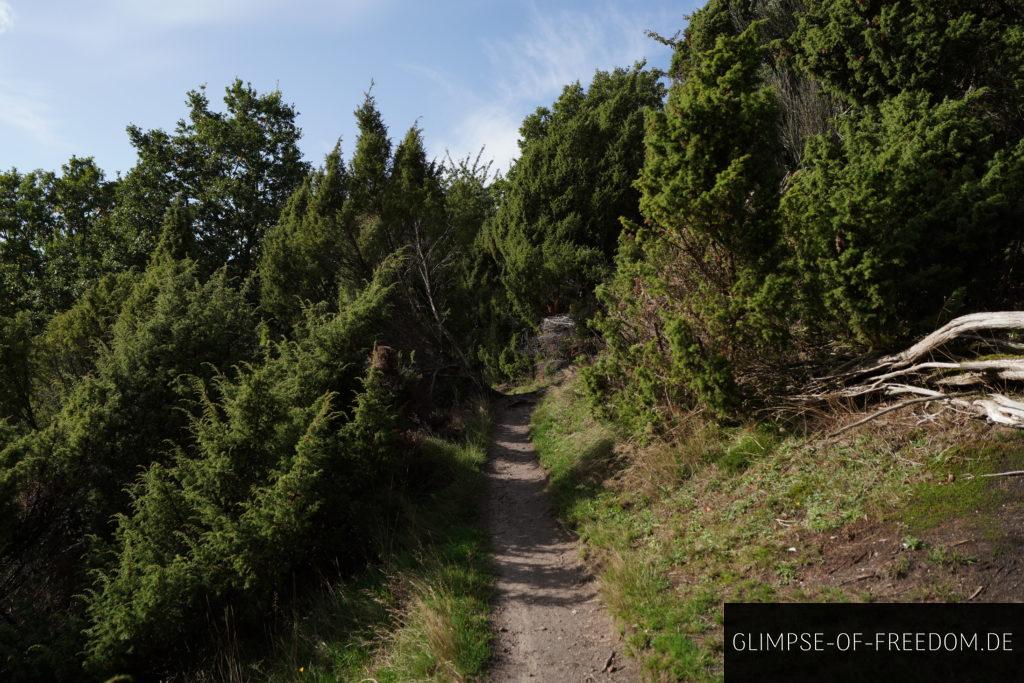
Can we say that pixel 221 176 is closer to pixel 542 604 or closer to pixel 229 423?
pixel 229 423

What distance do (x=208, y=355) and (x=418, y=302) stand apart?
6.02m

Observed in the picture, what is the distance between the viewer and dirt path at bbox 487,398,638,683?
4.74 m

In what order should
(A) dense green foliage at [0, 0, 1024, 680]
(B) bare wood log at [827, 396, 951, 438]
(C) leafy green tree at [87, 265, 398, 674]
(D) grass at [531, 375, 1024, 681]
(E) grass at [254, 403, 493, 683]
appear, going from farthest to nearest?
(C) leafy green tree at [87, 265, 398, 674] < (A) dense green foliage at [0, 0, 1024, 680] < (B) bare wood log at [827, 396, 951, 438] < (E) grass at [254, 403, 493, 683] < (D) grass at [531, 375, 1024, 681]

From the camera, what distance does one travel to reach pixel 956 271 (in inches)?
225

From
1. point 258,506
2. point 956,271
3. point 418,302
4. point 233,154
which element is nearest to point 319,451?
point 258,506

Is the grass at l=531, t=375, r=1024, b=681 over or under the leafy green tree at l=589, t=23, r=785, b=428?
under

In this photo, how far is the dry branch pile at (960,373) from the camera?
4723mm

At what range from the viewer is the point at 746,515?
5266 millimetres

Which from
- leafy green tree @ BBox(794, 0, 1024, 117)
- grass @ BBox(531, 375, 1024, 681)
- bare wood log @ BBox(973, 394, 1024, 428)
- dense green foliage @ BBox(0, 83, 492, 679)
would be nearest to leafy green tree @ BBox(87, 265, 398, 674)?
dense green foliage @ BBox(0, 83, 492, 679)

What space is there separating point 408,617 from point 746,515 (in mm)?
3369

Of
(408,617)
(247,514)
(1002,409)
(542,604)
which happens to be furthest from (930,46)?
(247,514)

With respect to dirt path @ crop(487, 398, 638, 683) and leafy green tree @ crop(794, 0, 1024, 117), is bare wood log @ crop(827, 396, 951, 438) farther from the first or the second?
leafy green tree @ crop(794, 0, 1024, 117)

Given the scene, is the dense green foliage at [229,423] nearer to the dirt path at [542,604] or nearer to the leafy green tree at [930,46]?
the dirt path at [542,604]

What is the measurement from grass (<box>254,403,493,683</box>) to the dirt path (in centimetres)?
22
